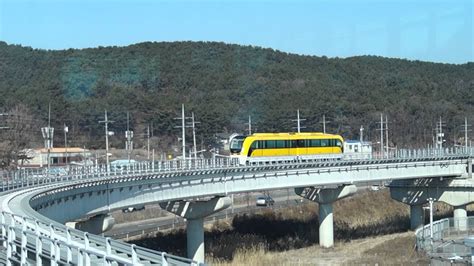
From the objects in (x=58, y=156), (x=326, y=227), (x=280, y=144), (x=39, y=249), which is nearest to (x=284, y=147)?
(x=280, y=144)

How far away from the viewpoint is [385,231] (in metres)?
72.4

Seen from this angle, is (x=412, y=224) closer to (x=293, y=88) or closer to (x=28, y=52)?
(x=293, y=88)

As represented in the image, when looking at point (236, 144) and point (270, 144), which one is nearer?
point (236, 144)

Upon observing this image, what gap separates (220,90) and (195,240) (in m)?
106

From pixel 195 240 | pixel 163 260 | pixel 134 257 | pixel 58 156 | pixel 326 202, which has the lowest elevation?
pixel 195 240

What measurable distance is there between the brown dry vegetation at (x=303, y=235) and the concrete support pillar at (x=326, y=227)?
0.79m

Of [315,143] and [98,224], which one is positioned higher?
[315,143]

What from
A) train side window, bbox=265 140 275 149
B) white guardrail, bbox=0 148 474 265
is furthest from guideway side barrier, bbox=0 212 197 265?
train side window, bbox=265 140 275 149

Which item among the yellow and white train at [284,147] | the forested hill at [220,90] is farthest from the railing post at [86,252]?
the forested hill at [220,90]

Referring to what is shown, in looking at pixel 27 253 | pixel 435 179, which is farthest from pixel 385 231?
pixel 27 253

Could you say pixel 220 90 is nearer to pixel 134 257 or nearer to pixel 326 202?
pixel 326 202

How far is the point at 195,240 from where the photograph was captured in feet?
176

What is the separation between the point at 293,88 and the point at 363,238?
9129 centimetres

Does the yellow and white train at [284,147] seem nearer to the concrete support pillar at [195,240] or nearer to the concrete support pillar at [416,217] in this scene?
the concrete support pillar at [416,217]
